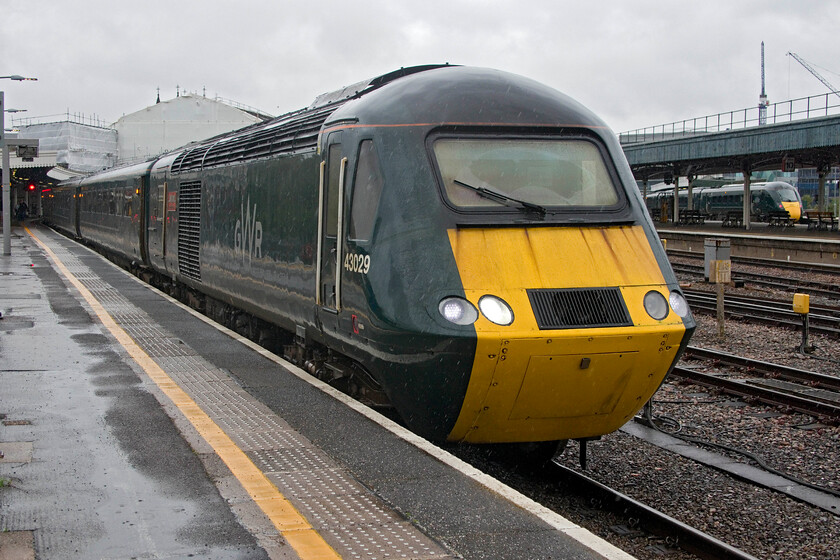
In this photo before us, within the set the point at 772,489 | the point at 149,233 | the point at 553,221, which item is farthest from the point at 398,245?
the point at 149,233

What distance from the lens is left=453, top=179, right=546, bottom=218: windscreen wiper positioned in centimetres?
633

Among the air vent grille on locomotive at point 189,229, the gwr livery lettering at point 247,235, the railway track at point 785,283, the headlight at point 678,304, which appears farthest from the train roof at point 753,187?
the headlight at point 678,304

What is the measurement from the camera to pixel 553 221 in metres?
6.29

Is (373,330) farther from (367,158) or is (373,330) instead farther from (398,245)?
(367,158)

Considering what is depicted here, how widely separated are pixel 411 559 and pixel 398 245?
266 cm

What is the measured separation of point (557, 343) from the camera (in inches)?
222

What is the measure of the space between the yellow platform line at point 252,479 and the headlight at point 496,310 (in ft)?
5.72

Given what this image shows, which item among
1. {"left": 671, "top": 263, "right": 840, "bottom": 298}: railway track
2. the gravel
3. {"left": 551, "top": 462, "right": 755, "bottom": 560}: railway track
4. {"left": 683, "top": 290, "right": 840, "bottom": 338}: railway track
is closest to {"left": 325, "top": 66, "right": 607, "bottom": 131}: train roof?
{"left": 551, "top": 462, "right": 755, "bottom": 560}: railway track

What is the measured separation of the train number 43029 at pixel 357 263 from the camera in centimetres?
647

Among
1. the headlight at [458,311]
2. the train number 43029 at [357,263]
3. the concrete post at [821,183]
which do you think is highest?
the concrete post at [821,183]

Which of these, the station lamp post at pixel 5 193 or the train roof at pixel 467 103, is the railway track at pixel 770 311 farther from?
the station lamp post at pixel 5 193

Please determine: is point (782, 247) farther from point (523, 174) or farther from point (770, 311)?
point (523, 174)

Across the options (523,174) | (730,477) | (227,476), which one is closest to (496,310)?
(523,174)

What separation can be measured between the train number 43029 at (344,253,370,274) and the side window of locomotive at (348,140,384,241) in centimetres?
14
